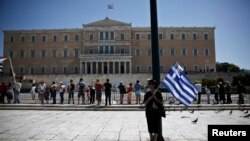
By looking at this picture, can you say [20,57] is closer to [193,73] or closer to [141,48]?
[141,48]

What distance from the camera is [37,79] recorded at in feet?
172

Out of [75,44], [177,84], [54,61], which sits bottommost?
[177,84]

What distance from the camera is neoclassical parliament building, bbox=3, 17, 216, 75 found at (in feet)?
199

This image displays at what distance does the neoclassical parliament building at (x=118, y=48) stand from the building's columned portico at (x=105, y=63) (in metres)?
0.25

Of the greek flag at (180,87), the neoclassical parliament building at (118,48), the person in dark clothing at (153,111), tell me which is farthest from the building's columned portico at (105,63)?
the person in dark clothing at (153,111)

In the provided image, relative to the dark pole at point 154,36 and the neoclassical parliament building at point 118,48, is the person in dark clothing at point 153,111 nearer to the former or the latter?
the dark pole at point 154,36

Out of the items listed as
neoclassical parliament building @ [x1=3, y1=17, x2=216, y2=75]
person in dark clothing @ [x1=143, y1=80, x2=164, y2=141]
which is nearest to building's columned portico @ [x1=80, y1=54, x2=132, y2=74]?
neoclassical parliament building @ [x1=3, y1=17, x2=216, y2=75]

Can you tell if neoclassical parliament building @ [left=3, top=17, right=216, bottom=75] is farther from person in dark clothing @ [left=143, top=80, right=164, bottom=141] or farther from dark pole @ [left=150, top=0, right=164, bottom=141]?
person in dark clothing @ [left=143, top=80, right=164, bottom=141]

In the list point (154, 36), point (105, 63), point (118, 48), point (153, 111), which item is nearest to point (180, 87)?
point (153, 111)

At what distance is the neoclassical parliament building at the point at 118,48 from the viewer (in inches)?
2393

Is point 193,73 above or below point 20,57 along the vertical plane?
below

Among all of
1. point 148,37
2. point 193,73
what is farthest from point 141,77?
point 148,37

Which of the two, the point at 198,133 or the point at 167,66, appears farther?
the point at 167,66

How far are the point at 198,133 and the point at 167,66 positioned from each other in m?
54.6
